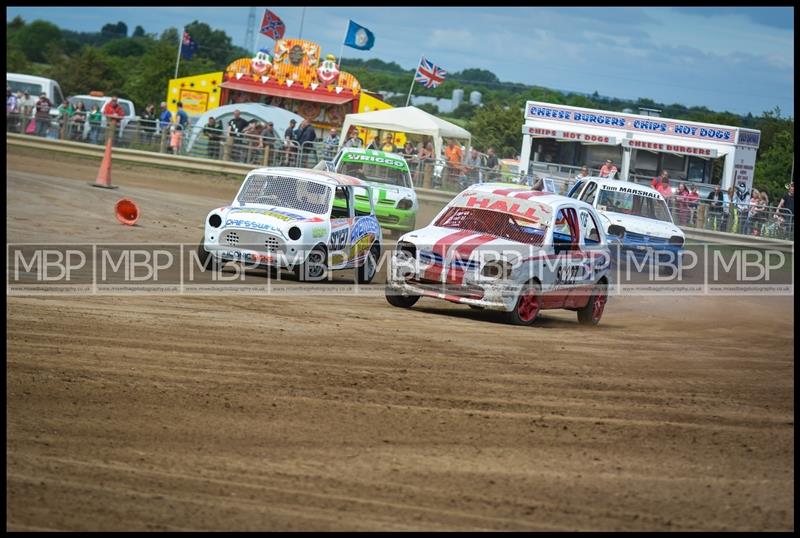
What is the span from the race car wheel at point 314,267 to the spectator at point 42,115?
20138mm

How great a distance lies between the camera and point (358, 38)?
1647 inches

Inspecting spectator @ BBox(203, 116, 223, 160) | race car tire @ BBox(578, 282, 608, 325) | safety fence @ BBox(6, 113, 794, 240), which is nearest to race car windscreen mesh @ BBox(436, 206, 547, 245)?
race car tire @ BBox(578, 282, 608, 325)

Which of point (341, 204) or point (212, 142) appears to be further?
point (212, 142)

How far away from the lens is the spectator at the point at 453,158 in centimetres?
2836

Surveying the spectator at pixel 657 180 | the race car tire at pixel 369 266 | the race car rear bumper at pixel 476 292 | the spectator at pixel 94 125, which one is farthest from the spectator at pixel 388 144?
the race car rear bumper at pixel 476 292

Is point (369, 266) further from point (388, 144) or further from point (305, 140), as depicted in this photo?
point (388, 144)

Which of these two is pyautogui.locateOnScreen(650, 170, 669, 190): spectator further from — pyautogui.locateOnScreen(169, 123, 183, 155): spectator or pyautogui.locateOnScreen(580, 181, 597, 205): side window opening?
pyautogui.locateOnScreen(169, 123, 183, 155): spectator

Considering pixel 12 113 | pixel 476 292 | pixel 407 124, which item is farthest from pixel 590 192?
pixel 12 113

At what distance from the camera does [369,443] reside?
6.60m

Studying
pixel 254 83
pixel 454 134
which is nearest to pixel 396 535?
pixel 454 134

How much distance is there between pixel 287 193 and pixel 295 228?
3.37 ft

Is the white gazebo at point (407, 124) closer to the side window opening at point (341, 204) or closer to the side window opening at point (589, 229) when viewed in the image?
the side window opening at point (341, 204)

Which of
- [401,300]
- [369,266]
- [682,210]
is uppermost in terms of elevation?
[682,210]

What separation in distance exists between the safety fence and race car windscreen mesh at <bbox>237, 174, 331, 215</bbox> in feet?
28.2
